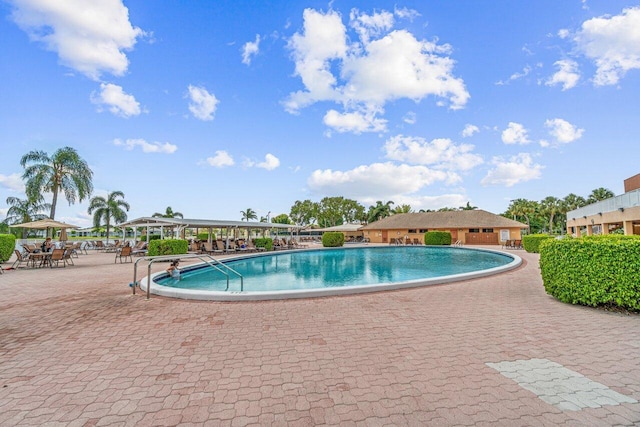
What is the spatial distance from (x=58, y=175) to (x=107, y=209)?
1142cm

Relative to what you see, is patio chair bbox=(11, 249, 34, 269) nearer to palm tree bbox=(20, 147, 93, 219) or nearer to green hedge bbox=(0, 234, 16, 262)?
green hedge bbox=(0, 234, 16, 262)

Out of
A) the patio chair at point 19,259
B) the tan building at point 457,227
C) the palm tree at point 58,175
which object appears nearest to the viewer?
the patio chair at point 19,259

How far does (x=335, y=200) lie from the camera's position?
68.8 m

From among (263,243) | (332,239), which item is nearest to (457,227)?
(332,239)

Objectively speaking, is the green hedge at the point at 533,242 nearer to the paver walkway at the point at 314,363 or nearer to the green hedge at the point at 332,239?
the green hedge at the point at 332,239

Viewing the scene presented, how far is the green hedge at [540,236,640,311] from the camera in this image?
4941mm

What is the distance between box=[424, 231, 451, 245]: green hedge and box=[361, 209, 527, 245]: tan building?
318 cm

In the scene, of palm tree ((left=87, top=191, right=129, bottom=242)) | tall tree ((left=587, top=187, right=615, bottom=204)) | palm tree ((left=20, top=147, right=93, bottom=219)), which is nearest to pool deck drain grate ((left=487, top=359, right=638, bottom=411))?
palm tree ((left=20, top=147, right=93, bottom=219))

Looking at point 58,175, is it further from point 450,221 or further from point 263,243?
point 450,221

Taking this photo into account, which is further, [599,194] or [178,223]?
[599,194]

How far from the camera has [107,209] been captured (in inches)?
1278

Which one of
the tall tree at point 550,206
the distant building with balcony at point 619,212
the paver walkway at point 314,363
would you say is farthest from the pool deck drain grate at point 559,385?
the tall tree at point 550,206

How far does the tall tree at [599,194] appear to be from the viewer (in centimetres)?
5516

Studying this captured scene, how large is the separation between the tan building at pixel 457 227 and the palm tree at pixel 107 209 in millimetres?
31275
